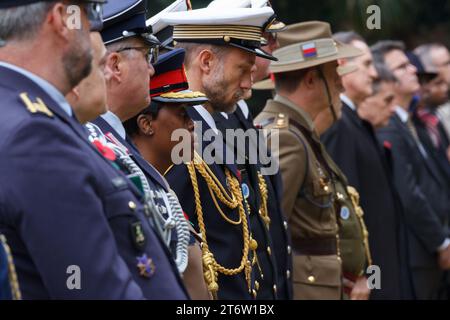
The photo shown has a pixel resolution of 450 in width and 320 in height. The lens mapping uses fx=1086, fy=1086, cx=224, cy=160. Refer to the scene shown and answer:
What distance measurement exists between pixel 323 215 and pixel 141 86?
2.17 meters

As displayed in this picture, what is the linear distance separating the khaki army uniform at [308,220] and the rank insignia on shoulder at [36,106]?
10.0 ft

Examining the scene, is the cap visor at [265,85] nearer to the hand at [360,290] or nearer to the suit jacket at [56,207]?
the hand at [360,290]

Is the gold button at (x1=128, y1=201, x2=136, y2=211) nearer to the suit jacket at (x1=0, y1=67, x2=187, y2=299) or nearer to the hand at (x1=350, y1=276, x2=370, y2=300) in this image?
the suit jacket at (x1=0, y1=67, x2=187, y2=299)

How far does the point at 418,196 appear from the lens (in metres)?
8.24

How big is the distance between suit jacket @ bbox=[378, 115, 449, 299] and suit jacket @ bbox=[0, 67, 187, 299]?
561 centimetres

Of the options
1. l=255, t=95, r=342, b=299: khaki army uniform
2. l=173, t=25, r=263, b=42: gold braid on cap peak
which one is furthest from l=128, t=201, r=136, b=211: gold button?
l=255, t=95, r=342, b=299: khaki army uniform

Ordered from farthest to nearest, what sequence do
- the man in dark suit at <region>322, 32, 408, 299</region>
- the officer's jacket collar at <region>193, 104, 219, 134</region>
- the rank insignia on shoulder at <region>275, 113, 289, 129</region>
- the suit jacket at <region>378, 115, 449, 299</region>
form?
1. the suit jacket at <region>378, 115, 449, 299</region>
2. the man in dark suit at <region>322, 32, 408, 299</region>
3. the rank insignia on shoulder at <region>275, 113, 289, 129</region>
4. the officer's jacket collar at <region>193, 104, 219, 134</region>

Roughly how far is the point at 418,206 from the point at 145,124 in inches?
164

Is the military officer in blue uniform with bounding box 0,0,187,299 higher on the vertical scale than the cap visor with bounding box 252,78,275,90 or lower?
higher

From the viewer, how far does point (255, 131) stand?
544cm

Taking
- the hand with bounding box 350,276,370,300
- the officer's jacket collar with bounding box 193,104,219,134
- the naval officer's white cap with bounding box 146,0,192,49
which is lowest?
the hand with bounding box 350,276,370,300

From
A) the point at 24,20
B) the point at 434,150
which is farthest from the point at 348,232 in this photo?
the point at 434,150

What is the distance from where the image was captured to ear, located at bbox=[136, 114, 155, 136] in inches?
176

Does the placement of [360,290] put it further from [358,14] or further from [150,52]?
[358,14]
